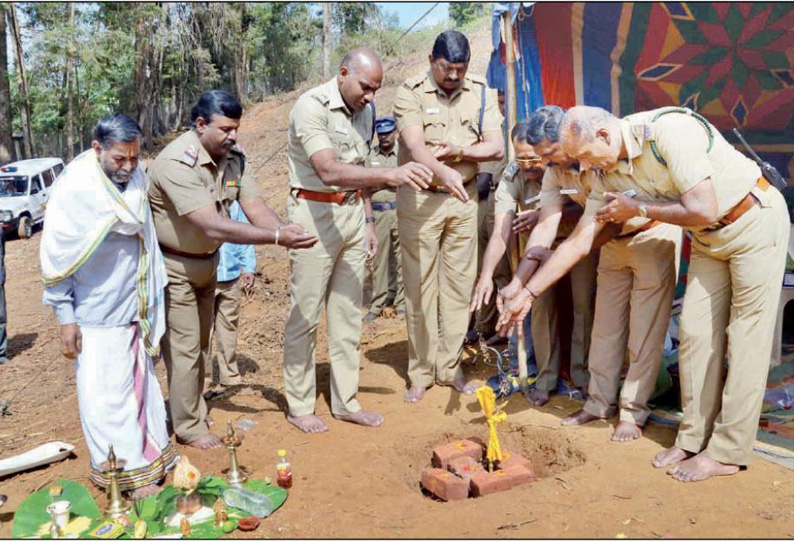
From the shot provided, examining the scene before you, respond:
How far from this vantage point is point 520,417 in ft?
15.0

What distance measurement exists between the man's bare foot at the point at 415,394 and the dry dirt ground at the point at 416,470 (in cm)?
5

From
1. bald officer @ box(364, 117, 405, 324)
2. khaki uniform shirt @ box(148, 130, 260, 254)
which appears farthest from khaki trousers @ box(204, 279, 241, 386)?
bald officer @ box(364, 117, 405, 324)

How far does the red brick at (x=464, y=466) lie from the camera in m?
3.78

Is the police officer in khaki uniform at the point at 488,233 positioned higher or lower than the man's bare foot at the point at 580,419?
higher

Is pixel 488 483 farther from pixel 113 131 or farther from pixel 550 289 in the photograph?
pixel 113 131

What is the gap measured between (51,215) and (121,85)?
2388cm

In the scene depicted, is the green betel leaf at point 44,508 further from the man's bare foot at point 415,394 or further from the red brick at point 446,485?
the man's bare foot at point 415,394

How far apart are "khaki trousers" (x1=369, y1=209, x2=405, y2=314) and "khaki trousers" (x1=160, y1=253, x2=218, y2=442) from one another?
3194 mm

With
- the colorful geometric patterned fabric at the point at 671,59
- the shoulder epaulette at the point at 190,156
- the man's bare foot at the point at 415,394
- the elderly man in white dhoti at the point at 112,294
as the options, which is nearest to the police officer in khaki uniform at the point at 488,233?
the colorful geometric patterned fabric at the point at 671,59

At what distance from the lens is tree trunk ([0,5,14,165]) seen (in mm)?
17500

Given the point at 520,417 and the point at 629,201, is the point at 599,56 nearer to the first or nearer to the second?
the point at 629,201

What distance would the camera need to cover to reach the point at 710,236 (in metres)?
3.55

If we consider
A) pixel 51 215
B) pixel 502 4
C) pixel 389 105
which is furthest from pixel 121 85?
pixel 51 215

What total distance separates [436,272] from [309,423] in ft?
4.34
